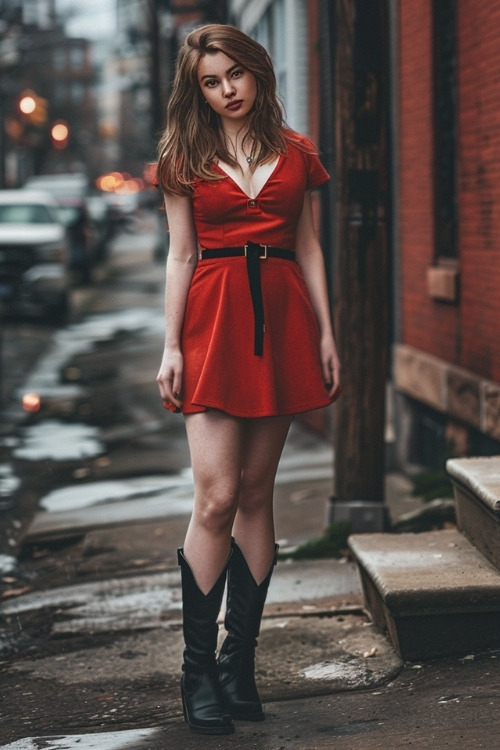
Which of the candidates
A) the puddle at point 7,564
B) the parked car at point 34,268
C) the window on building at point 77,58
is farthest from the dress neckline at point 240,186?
the window on building at point 77,58

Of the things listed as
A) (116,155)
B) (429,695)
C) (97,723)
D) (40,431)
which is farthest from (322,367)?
(116,155)

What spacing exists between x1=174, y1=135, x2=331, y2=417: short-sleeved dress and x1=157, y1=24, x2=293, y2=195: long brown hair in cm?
5

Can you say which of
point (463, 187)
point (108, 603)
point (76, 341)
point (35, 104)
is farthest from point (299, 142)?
point (35, 104)

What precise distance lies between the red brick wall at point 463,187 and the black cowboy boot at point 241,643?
3.27 meters

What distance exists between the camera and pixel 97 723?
408 centimetres

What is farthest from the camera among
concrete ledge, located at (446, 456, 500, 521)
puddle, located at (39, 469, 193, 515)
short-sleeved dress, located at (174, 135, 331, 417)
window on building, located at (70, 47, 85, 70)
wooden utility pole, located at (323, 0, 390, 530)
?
window on building, located at (70, 47, 85, 70)

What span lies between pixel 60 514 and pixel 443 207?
3.14 meters

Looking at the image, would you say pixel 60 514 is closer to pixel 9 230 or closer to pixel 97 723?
pixel 97 723

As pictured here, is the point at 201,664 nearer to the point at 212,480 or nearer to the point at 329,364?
the point at 212,480

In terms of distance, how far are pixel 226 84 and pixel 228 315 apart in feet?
2.22

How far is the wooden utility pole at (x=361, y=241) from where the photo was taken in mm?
6035

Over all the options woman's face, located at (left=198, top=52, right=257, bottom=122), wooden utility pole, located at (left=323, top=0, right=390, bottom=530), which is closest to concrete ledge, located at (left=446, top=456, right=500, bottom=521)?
wooden utility pole, located at (left=323, top=0, right=390, bottom=530)

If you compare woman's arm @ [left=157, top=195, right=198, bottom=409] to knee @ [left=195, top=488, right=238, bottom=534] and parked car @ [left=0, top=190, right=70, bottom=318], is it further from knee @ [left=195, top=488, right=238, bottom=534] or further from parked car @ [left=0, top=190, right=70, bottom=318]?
parked car @ [left=0, top=190, right=70, bottom=318]

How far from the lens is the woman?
12.4ft
